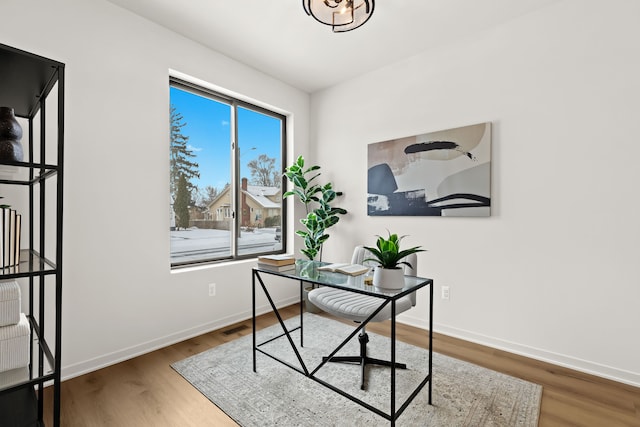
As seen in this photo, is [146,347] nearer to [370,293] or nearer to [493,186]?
[370,293]

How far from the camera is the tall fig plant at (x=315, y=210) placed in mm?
3480

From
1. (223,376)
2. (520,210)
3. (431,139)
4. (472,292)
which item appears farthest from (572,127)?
(223,376)

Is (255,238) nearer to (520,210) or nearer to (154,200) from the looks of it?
(154,200)

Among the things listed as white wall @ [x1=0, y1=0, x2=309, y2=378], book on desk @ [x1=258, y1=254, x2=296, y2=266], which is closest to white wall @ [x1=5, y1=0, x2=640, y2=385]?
white wall @ [x1=0, y1=0, x2=309, y2=378]

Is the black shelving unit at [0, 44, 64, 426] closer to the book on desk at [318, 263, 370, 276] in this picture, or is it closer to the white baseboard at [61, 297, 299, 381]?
the white baseboard at [61, 297, 299, 381]

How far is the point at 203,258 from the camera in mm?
3145

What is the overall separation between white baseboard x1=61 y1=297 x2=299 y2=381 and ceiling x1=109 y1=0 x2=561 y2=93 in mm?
2598

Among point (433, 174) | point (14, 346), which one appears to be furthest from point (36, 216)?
point (433, 174)

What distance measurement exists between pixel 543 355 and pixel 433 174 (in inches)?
65.5

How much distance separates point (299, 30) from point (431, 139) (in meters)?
1.51

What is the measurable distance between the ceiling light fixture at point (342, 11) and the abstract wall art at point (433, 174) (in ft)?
4.17

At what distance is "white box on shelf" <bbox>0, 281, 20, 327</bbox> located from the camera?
4.44 ft

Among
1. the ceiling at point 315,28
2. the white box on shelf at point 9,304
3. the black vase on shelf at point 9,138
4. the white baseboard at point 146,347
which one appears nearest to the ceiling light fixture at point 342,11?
the ceiling at point 315,28

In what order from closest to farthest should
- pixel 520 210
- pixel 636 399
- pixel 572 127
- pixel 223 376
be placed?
1. pixel 636 399
2. pixel 223 376
3. pixel 572 127
4. pixel 520 210
